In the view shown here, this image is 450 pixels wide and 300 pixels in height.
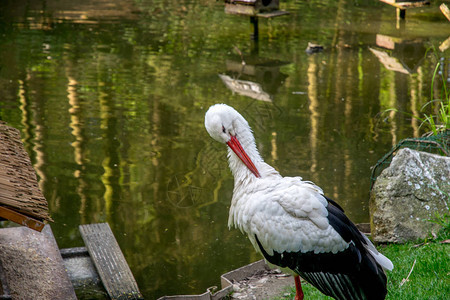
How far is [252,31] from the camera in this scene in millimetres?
13102

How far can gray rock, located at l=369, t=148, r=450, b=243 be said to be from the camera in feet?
16.9

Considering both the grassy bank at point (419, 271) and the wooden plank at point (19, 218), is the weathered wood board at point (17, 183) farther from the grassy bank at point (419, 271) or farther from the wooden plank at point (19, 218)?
the grassy bank at point (419, 271)

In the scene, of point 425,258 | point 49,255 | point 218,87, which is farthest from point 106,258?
point 218,87

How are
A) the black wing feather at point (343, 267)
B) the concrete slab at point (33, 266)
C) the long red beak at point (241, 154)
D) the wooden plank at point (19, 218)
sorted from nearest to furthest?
the wooden plank at point (19, 218), the black wing feather at point (343, 267), the long red beak at point (241, 154), the concrete slab at point (33, 266)

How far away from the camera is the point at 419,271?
444cm

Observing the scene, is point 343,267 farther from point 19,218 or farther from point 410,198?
point 19,218

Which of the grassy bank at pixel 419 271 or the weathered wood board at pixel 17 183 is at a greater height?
the weathered wood board at pixel 17 183

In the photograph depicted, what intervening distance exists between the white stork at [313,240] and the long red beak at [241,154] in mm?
211

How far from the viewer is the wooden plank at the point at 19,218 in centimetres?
349

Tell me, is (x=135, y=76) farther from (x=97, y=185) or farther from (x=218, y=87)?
(x=97, y=185)

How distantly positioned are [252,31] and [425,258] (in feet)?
30.1

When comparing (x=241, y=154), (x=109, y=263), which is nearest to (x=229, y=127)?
(x=241, y=154)

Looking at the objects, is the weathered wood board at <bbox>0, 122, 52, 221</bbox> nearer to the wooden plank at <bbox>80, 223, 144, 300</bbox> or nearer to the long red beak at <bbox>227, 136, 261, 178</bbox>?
the wooden plank at <bbox>80, 223, 144, 300</bbox>

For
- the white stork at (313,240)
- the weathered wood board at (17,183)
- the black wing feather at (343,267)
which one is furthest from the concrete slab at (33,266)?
the black wing feather at (343,267)
